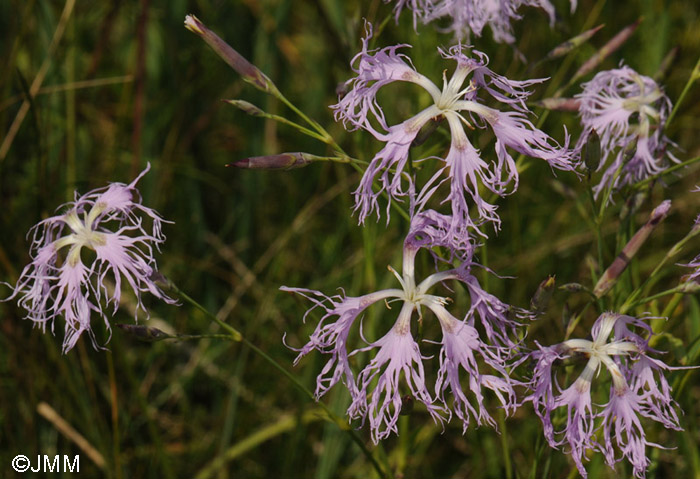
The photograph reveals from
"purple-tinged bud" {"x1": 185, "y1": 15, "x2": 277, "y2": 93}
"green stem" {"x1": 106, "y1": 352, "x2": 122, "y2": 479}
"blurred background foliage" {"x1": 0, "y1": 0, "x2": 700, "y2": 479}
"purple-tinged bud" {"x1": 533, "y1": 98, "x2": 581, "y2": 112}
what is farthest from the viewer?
"blurred background foliage" {"x1": 0, "y1": 0, "x2": 700, "y2": 479}

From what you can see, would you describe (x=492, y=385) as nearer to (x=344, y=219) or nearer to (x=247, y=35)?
(x=344, y=219)

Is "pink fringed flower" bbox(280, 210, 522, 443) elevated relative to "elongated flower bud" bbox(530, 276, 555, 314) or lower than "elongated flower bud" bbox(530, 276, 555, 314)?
lower

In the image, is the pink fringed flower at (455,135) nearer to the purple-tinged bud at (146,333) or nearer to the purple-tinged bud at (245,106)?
the purple-tinged bud at (245,106)

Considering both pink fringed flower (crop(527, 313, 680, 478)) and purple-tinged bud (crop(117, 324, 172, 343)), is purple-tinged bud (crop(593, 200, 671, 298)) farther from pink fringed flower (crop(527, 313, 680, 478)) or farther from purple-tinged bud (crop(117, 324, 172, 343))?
purple-tinged bud (crop(117, 324, 172, 343))

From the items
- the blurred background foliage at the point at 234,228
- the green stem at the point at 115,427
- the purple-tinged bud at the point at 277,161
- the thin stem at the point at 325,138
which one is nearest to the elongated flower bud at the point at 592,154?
the thin stem at the point at 325,138

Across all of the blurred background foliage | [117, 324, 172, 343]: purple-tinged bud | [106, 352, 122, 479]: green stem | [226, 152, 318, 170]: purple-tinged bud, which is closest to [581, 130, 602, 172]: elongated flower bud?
[226, 152, 318, 170]: purple-tinged bud

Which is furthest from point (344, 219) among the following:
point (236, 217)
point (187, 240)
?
point (187, 240)

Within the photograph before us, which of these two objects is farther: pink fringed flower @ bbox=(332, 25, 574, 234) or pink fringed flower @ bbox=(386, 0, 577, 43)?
pink fringed flower @ bbox=(386, 0, 577, 43)
